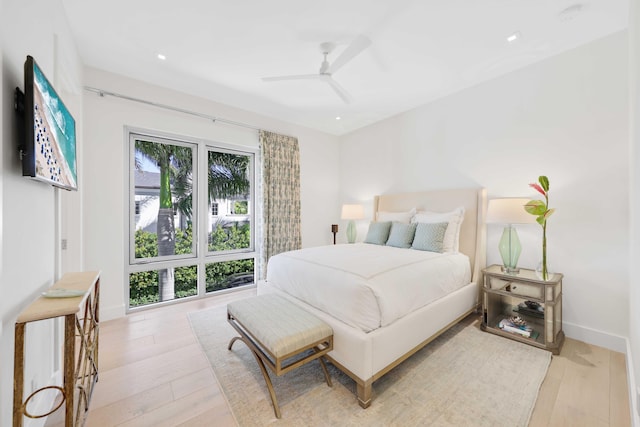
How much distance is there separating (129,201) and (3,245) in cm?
222

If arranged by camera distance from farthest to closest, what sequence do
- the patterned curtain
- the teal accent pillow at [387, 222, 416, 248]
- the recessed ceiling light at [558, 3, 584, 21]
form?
the patterned curtain < the teal accent pillow at [387, 222, 416, 248] < the recessed ceiling light at [558, 3, 584, 21]

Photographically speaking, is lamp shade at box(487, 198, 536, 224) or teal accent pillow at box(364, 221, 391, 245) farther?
teal accent pillow at box(364, 221, 391, 245)

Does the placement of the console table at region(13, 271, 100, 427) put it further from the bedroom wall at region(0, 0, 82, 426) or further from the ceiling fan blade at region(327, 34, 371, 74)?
the ceiling fan blade at region(327, 34, 371, 74)

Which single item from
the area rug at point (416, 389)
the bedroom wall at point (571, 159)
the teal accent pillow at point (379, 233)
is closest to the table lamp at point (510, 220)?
the bedroom wall at point (571, 159)

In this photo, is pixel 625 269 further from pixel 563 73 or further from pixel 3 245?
pixel 3 245

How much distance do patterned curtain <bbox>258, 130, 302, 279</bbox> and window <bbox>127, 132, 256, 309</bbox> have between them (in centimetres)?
28

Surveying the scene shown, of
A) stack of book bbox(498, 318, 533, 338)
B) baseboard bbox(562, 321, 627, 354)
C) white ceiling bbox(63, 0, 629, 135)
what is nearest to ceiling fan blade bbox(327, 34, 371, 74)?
white ceiling bbox(63, 0, 629, 135)

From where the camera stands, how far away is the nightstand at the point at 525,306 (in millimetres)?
2146

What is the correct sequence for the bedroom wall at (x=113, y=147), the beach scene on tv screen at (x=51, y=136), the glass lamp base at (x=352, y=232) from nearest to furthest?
the beach scene on tv screen at (x=51, y=136) < the bedroom wall at (x=113, y=147) < the glass lamp base at (x=352, y=232)

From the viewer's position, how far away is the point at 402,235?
3090 mm

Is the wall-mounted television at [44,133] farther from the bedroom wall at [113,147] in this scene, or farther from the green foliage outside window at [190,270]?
the green foliage outside window at [190,270]

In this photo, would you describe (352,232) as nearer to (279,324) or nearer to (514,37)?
(279,324)

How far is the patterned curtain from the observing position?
3955 mm

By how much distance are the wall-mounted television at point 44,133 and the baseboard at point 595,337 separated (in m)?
4.09
